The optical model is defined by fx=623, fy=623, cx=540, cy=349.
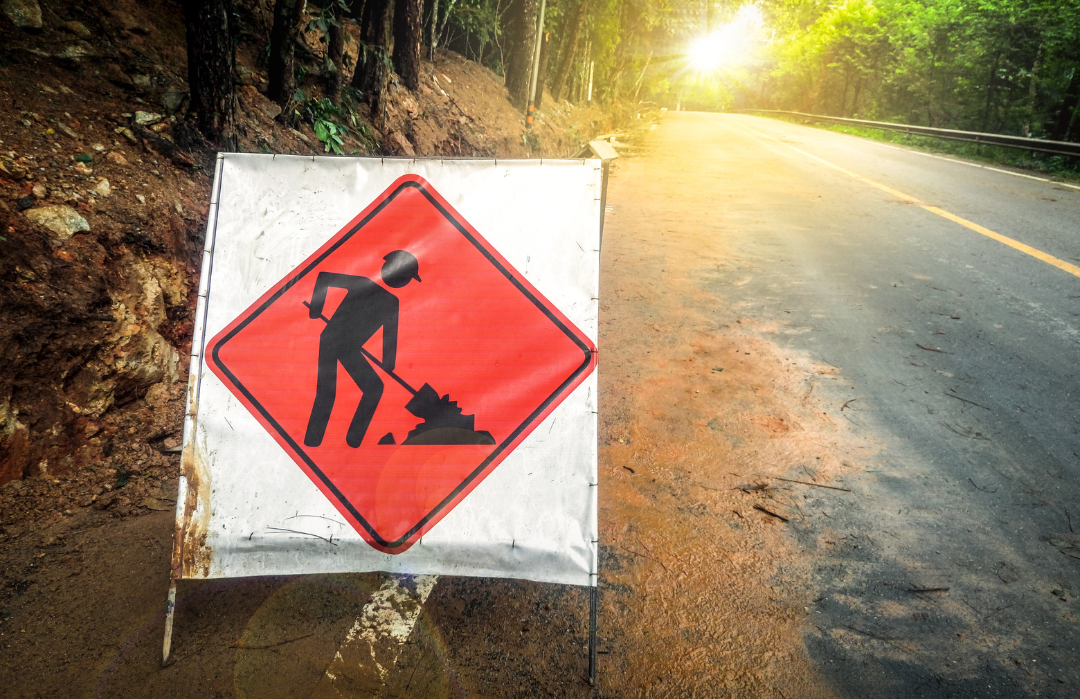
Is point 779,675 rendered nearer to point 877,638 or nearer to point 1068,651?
point 877,638

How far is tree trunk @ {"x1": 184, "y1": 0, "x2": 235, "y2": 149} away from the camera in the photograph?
4.06 metres

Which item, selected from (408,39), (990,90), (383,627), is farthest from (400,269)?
(990,90)

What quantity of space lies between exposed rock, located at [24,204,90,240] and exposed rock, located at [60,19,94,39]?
6.21ft

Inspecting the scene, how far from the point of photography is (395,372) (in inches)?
88.2

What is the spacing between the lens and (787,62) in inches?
1965

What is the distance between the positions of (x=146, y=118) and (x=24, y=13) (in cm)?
95

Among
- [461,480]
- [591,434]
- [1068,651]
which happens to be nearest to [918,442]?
→ [1068,651]

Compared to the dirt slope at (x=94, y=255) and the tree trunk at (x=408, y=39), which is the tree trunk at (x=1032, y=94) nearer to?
the tree trunk at (x=408, y=39)

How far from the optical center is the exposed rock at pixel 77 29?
4234mm

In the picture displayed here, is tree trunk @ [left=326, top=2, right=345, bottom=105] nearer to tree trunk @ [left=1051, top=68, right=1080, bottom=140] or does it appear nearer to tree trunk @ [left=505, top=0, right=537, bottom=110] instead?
tree trunk @ [left=505, top=0, right=537, bottom=110]

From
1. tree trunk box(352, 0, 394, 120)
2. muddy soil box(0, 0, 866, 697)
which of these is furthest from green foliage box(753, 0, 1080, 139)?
muddy soil box(0, 0, 866, 697)

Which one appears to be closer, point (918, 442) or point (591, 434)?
point (591, 434)

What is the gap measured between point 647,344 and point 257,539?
3327mm

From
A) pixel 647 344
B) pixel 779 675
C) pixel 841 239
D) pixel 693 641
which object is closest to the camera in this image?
pixel 779 675
